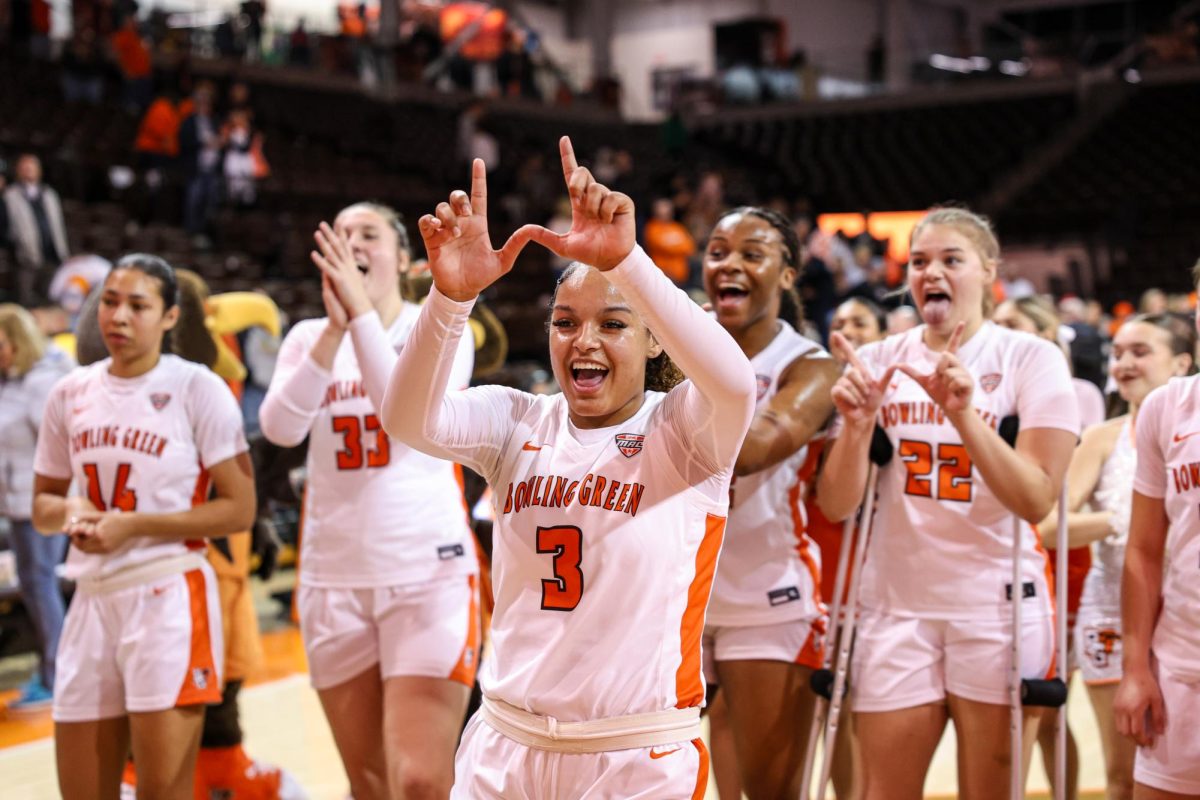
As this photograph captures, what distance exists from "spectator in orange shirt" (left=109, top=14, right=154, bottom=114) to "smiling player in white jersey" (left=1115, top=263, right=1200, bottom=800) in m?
13.7

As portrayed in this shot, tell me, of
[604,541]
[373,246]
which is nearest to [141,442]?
[373,246]

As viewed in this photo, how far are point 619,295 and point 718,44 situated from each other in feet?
81.0

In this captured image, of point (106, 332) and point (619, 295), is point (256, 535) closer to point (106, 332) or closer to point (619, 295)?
point (106, 332)

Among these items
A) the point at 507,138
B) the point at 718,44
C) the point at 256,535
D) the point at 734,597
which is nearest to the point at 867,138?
the point at 718,44

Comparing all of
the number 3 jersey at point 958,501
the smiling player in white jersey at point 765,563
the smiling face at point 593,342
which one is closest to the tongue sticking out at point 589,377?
the smiling face at point 593,342

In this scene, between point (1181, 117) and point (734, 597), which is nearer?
point (734, 597)

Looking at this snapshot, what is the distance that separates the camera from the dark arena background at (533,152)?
7176mm

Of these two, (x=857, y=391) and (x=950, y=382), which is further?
(x=857, y=391)

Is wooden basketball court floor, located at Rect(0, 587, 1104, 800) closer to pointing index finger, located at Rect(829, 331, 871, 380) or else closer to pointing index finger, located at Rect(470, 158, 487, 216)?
pointing index finger, located at Rect(829, 331, 871, 380)

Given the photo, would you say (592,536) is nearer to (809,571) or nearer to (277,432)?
(809,571)

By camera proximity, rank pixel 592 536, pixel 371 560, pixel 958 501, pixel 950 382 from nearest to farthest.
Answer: pixel 592 536 < pixel 950 382 < pixel 958 501 < pixel 371 560

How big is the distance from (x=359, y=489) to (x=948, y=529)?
1.68 metres

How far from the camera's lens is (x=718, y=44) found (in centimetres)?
2611

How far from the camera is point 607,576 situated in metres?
2.45
